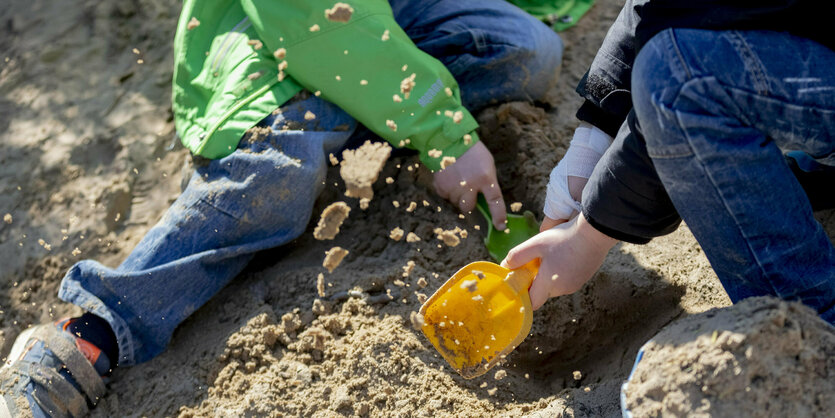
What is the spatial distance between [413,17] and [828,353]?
3.77ft

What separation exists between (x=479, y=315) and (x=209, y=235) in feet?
1.93

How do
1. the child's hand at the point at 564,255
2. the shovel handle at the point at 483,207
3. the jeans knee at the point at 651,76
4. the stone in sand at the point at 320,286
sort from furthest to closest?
1. the shovel handle at the point at 483,207
2. the stone in sand at the point at 320,286
3. the child's hand at the point at 564,255
4. the jeans knee at the point at 651,76

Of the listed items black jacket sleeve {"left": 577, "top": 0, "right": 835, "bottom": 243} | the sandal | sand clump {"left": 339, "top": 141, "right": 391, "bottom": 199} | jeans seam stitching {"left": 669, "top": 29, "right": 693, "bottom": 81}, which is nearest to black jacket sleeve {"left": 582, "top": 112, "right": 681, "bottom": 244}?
black jacket sleeve {"left": 577, "top": 0, "right": 835, "bottom": 243}

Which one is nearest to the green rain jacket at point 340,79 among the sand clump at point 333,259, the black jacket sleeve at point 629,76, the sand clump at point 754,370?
the sand clump at point 333,259

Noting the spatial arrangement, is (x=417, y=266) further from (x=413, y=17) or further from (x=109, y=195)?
(x=109, y=195)

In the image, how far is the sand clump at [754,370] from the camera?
838 millimetres

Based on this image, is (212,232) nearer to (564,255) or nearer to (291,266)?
(291,266)

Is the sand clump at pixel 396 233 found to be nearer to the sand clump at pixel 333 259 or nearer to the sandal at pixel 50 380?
the sand clump at pixel 333 259

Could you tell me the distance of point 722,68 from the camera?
936mm

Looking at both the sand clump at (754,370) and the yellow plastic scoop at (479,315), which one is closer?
the sand clump at (754,370)

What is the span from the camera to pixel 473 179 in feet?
4.90

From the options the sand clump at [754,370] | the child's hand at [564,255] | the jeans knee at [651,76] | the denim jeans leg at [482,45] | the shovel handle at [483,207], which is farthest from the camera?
the denim jeans leg at [482,45]

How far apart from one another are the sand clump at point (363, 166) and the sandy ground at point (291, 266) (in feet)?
0.15

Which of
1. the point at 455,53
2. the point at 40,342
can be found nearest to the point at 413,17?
the point at 455,53
